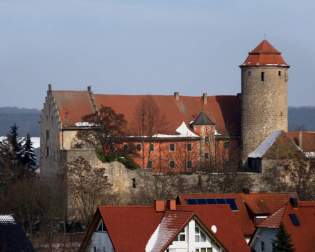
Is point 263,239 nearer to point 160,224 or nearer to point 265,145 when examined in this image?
point 160,224

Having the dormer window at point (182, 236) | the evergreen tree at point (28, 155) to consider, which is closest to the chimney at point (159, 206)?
the dormer window at point (182, 236)

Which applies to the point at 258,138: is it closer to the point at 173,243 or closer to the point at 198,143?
the point at 198,143

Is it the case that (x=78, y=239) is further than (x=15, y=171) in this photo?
No

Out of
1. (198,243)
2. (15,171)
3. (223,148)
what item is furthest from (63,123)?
(198,243)

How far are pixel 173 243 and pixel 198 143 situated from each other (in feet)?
121

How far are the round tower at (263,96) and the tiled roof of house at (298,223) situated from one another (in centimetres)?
3036

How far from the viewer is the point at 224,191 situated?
81.2 m

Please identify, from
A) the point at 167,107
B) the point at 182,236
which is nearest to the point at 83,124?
the point at 167,107

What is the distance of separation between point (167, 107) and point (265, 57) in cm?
686

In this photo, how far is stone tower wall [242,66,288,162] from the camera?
285ft

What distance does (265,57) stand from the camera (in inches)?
3445

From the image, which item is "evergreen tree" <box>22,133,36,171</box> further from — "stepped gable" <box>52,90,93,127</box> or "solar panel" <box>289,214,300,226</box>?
"solar panel" <box>289,214,300,226</box>

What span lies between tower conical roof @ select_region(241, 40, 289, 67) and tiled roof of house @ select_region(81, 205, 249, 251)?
109 ft

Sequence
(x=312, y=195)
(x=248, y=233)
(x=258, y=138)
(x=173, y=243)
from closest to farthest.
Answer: (x=173, y=243) < (x=248, y=233) < (x=312, y=195) < (x=258, y=138)
